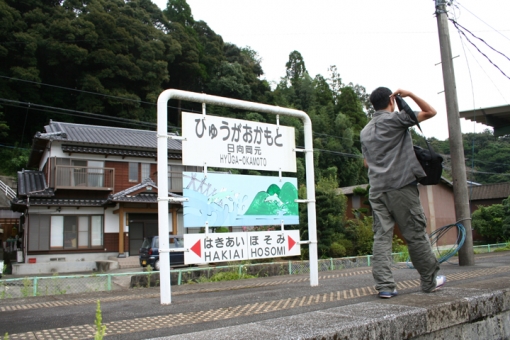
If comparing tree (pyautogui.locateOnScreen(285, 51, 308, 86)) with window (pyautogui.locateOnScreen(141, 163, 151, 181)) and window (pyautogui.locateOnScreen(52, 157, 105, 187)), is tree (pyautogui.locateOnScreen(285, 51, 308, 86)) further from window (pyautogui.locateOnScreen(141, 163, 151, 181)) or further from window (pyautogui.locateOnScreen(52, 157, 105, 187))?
window (pyautogui.locateOnScreen(52, 157, 105, 187))

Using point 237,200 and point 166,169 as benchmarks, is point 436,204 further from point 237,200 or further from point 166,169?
point 166,169

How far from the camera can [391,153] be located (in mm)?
3197

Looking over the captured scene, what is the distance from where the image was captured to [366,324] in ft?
6.27

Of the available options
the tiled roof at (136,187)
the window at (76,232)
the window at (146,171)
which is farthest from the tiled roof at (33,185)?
the window at (146,171)

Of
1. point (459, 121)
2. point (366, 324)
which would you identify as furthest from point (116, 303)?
point (459, 121)

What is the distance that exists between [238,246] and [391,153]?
5.40 ft

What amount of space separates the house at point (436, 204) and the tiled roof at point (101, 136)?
10.3 metres

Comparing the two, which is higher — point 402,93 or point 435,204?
point 402,93

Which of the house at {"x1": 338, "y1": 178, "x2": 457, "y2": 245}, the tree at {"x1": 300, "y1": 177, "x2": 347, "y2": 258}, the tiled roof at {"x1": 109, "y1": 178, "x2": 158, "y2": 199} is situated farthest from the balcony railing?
the house at {"x1": 338, "y1": 178, "x2": 457, "y2": 245}

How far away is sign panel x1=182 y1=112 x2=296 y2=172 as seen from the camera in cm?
385

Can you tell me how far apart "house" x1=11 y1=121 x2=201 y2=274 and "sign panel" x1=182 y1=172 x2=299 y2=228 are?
15.7 meters

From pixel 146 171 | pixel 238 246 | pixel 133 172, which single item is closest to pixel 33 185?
pixel 133 172

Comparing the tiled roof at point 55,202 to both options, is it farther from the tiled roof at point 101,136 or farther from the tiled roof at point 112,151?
the tiled roof at point 101,136

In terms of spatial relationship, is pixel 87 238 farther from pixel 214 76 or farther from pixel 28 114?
pixel 214 76
